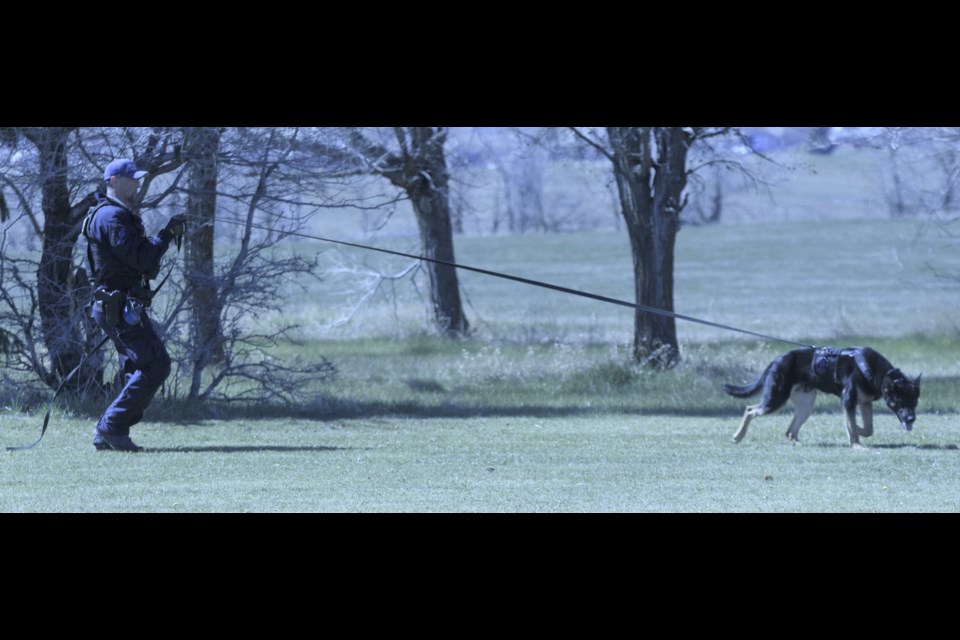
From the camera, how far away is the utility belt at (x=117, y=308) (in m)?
10.5

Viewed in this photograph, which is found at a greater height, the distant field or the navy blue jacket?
the navy blue jacket

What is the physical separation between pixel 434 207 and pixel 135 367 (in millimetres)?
13407

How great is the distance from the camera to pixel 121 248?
407 inches

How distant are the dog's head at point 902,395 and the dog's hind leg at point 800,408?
66cm

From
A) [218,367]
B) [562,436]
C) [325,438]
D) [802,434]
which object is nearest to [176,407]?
[218,367]

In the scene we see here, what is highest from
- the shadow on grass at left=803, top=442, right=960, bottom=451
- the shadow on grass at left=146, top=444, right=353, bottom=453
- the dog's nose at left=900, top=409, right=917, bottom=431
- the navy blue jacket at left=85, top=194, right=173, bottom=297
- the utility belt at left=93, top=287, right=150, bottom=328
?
the navy blue jacket at left=85, top=194, right=173, bottom=297

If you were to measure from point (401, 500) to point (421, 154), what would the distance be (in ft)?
43.7

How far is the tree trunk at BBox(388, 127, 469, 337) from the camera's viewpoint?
71.3 ft

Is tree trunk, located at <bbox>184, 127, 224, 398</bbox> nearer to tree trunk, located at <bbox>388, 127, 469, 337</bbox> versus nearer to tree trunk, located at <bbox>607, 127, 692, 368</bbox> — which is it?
tree trunk, located at <bbox>607, 127, 692, 368</bbox>

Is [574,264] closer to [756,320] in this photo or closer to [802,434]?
[756,320]

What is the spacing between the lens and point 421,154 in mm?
21719

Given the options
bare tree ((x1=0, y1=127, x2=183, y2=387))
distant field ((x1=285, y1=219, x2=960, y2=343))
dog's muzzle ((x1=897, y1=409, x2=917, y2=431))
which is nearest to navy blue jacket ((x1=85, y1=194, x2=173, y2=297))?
bare tree ((x1=0, y1=127, x2=183, y2=387))

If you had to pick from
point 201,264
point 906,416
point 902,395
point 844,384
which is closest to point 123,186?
point 201,264

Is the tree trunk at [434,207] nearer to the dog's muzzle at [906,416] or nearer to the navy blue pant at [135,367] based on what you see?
the navy blue pant at [135,367]
